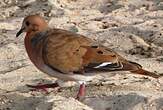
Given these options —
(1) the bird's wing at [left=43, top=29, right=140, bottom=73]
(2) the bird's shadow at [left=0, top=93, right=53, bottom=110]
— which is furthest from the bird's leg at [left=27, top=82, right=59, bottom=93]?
Result: (1) the bird's wing at [left=43, top=29, right=140, bottom=73]

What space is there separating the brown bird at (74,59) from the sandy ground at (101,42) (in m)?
0.19

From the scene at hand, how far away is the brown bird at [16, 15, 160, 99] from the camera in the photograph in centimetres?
528

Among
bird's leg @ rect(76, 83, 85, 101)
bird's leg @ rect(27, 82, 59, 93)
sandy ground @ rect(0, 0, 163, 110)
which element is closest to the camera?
sandy ground @ rect(0, 0, 163, 110)

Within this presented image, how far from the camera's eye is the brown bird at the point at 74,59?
17.3 ft

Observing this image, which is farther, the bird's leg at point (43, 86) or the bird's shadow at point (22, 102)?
the bird's leg at point (43, 86)

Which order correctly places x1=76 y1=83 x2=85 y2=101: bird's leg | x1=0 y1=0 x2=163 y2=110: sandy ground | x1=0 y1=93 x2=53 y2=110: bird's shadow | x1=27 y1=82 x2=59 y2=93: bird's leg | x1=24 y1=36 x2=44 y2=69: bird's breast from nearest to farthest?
1. x1=0 y1=93 x2=53 y2=110: bird's shadow
2. x1=0 y1=0 x2=163 y2=110: sandy ground
3. x1=76 y1=83 x2=85 y2=101: bird's leg
4. x1=24 y1=36 x2=44 y2=69: bird's breast
5. x1=27 y1=82 x2=59 y2=93: bird's leg

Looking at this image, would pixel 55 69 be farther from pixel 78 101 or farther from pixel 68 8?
pixel 68 8

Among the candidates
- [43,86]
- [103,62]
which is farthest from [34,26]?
[103,62]

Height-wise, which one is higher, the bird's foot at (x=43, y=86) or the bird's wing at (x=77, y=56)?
the bird's wing at (x=77, y=56)

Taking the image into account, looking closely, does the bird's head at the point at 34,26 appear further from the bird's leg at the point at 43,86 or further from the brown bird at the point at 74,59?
the bird's leg at the point at 43,86

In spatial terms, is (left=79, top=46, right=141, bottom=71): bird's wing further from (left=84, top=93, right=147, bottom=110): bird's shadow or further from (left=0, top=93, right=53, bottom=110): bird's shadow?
(left=0, top=93, right=53, bottom=110): bird's shadow

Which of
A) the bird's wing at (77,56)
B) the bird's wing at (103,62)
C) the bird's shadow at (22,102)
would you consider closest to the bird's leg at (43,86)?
the bird's shadow at (22,102)

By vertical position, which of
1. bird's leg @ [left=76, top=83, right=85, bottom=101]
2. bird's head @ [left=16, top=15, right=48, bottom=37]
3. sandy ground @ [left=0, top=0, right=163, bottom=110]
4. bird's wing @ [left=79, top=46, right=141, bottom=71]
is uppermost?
bird's head @ [left=16, top=15, right=48, bottom=37]

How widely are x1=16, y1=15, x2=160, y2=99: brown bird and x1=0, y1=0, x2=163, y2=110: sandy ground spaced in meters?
0.19
